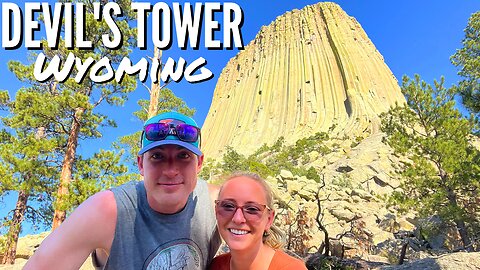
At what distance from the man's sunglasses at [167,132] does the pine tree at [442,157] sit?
1127 centimetres

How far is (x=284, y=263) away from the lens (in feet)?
6.01

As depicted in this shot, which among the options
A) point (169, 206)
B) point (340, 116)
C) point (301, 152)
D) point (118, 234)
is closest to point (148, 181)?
point (169, 206)

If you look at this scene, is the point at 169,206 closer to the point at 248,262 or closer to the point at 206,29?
the point at 248,262

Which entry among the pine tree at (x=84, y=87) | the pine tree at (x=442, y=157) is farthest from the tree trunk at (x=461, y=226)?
the pine tree at (x=84, y=87)

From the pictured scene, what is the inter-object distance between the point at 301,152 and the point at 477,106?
28.5 m

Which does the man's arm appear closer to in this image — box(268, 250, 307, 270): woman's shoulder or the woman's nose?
the woman's nose

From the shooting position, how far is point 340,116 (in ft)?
173

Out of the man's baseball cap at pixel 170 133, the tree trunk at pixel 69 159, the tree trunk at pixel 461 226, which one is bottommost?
the tree trunk at pixel 461 226

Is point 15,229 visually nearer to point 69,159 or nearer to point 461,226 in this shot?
point 69,159

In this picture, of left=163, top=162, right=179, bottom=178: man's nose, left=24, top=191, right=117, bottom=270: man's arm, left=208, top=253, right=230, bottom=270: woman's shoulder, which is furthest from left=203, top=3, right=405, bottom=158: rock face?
left=24, top=191, right=117, bottom=270: man's arm

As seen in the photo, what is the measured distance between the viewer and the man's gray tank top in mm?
1750

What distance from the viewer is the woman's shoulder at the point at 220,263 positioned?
2008 millimetres

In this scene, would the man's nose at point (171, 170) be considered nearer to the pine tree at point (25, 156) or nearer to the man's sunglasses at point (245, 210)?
the man's sunglasses at point (245, 210)

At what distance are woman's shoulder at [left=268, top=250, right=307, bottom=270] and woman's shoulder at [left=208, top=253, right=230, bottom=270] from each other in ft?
0.95
